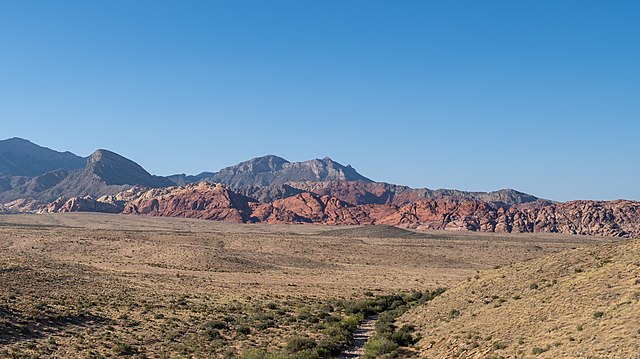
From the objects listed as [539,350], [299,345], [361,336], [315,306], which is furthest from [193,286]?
[539,350]

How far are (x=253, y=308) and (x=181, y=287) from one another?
12843mm

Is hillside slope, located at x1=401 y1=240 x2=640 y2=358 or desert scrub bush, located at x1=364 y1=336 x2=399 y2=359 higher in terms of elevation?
hillside slope, located at x1=401 y1=240 x2=640 y2=358

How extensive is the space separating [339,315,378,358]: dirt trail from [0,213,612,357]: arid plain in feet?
7.19

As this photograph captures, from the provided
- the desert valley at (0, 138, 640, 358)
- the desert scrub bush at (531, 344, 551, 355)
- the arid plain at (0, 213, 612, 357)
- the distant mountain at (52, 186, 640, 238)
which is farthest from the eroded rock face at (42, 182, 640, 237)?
the desert scrub bush at (531, 344, 551, 355)

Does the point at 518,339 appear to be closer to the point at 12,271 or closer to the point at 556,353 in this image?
the point at 556,353

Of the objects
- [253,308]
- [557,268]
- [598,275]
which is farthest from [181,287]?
[598,275]

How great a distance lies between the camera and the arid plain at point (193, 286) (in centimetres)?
2648

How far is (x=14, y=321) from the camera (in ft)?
89.6

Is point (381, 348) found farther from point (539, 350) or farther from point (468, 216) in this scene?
point (468, 216)

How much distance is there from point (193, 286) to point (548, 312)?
106 feet

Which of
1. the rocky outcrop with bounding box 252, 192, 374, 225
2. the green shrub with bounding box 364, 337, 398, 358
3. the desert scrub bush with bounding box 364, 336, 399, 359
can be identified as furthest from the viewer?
the rocky outcrop with bounding box 252, 192, 374, 225

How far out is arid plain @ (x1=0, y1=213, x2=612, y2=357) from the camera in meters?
26.5

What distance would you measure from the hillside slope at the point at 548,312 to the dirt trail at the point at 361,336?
2.03m

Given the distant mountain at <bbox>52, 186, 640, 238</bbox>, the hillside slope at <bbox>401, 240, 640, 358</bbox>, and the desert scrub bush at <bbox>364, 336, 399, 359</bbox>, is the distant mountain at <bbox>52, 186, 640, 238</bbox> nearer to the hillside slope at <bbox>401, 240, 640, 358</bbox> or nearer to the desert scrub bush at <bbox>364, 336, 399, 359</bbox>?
the hillside slope at <bbox>401, 240, 640, 358</bbox>
